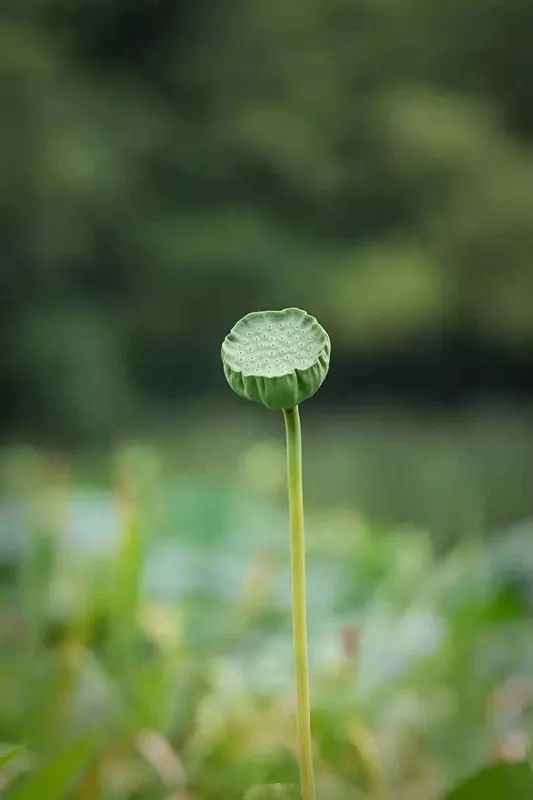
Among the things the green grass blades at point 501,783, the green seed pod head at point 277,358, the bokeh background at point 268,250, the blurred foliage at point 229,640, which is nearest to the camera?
the green seed pod head at point 277,358

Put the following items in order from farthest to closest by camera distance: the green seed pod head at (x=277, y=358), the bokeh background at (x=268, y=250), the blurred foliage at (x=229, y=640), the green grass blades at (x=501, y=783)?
the bokeh background at (x=268, y=250) → the blurred foliage at (x=229, y=640) → the green grass blades at (x=501, y=783) → the green seed pod head at (x=277, y=358)

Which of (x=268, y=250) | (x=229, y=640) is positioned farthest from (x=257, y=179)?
(x=229, y=640)

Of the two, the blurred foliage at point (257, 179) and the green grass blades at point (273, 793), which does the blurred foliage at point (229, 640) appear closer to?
the green grass blades at point (273, 793)

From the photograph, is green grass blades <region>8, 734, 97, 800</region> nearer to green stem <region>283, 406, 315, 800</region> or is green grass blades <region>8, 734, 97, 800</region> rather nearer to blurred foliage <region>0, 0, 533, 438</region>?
green stem <region>283, 406, 315, 800</region>

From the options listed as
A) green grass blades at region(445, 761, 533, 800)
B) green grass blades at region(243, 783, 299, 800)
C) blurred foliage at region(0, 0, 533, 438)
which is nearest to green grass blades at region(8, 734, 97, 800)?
green grass blades at region(243, 783, 299, 800)

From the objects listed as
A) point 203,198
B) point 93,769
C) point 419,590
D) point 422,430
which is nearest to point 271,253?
point 203,198

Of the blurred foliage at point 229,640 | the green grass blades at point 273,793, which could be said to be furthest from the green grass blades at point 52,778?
the green grass blades at point 273,793
